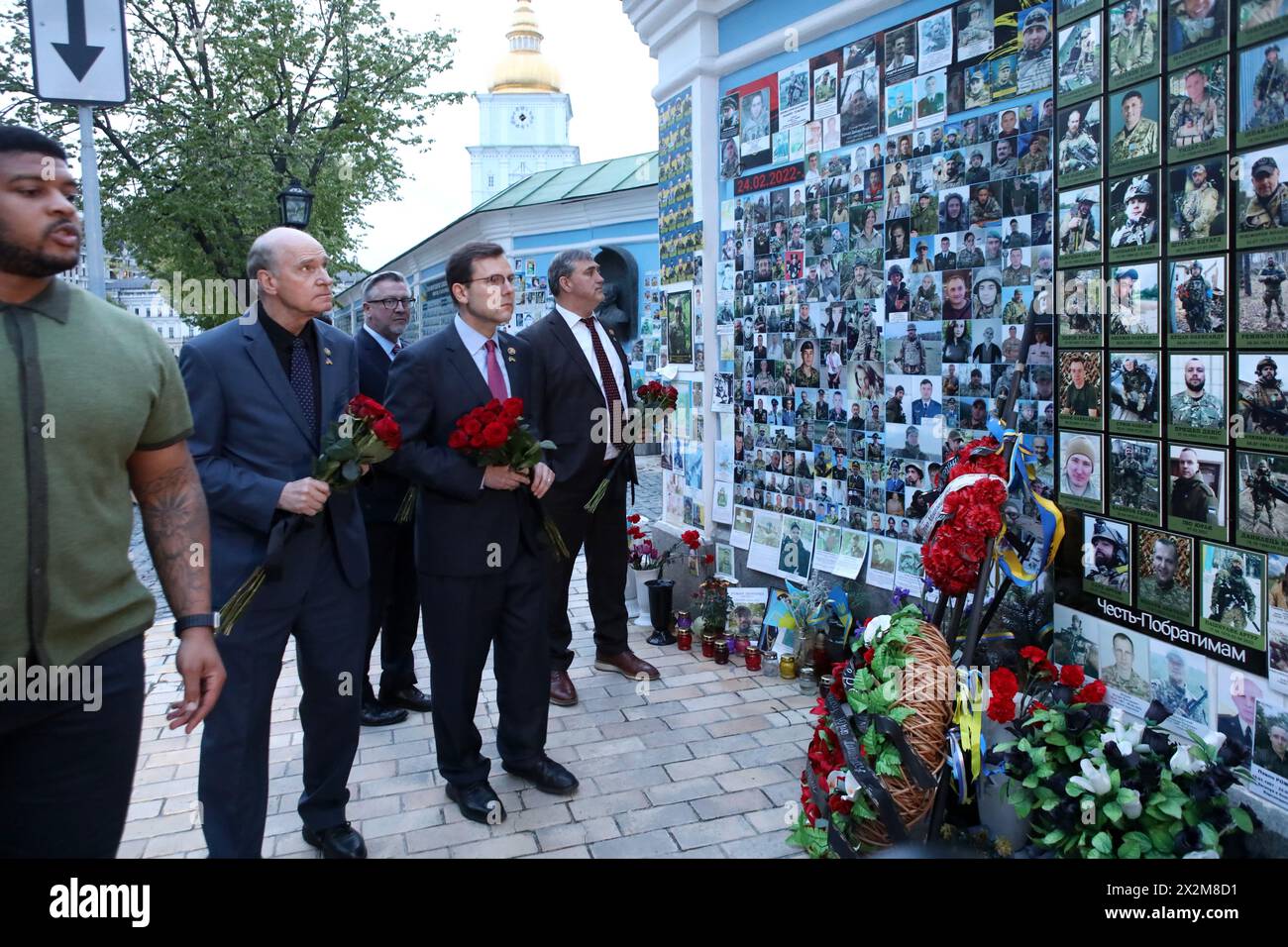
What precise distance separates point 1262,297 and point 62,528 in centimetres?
343

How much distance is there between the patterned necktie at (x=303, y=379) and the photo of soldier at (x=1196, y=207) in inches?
123

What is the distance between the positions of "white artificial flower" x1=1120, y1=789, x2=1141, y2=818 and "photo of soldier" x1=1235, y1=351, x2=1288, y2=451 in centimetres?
118

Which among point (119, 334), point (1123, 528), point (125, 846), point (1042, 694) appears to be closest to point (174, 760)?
point (125, 846)

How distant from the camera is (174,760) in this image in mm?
4523

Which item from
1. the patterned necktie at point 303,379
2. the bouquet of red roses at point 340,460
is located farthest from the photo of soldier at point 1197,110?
the patterned necktie at point 303,379

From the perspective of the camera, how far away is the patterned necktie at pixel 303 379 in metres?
3.43

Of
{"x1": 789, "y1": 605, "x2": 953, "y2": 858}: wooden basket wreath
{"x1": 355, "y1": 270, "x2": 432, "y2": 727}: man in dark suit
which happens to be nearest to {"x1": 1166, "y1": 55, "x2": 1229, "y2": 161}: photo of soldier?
{"x1": 789, "y1": 605, "x2": 953, "y2": 858}: wooden basket wreath

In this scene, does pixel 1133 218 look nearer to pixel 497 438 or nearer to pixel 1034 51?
pixel 1034 51

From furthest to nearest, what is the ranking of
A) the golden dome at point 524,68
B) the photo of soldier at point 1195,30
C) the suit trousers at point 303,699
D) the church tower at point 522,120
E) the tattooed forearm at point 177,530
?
the church tower at point 522,120 < the golden dome at point 524,68 < the suit trousers at point 303,699 < the photo of soldier at point 1195,30 < the tattooed forearm at point 177,530

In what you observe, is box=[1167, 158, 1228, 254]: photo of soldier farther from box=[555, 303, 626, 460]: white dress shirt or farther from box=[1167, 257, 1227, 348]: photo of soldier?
box=[555, 303, 626, 460]: white dress shirt

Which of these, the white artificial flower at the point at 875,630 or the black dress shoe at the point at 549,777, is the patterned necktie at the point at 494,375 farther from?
the white artificial flower at the point at 875,630

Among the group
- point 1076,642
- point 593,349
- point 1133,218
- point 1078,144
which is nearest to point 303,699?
point 593,349

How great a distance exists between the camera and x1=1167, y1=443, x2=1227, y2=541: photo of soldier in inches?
124
